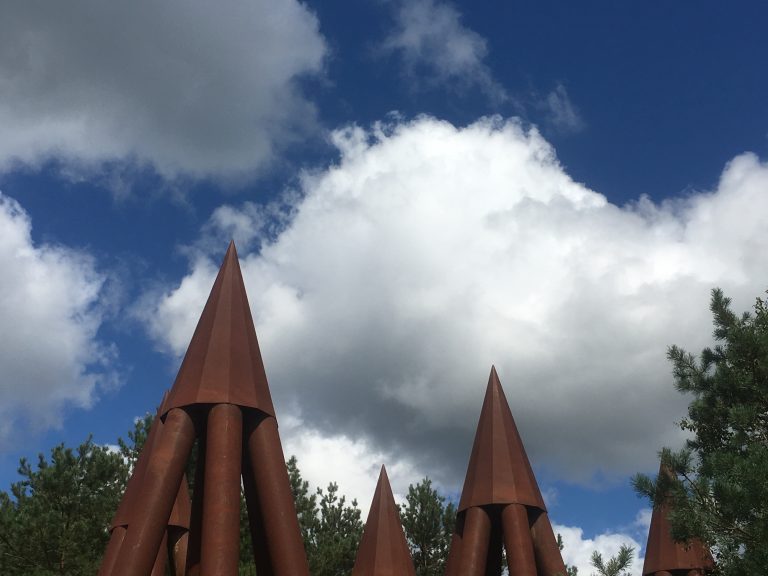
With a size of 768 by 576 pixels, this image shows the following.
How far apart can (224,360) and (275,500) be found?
2163mm

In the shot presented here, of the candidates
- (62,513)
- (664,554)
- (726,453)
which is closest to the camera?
(726,453)

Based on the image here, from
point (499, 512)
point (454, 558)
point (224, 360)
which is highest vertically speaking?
point (224, 360)

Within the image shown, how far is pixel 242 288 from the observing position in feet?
41.8

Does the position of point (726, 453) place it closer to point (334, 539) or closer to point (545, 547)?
point (545, 547)

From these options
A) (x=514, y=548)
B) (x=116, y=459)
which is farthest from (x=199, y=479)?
(x=116, y=459)

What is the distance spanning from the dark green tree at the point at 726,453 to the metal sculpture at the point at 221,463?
511 centimetres

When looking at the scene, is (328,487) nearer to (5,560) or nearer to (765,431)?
(5,560)

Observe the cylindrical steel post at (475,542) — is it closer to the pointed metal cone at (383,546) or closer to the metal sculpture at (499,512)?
the metal sculpture at (499,512)

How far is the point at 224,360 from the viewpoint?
11.4 metres

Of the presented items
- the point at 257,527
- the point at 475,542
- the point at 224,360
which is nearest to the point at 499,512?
the point at 475,542

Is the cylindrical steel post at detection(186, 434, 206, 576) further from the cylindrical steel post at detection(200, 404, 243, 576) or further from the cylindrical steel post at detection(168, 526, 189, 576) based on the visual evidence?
the cylindrical steel post at detection(168, 526, 189, 576)

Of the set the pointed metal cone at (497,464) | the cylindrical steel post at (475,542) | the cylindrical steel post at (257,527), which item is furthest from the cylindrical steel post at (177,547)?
the pointed metal cone at (497,464)

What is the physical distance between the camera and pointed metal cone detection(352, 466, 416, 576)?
642 inches

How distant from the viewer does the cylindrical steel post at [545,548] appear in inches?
568
